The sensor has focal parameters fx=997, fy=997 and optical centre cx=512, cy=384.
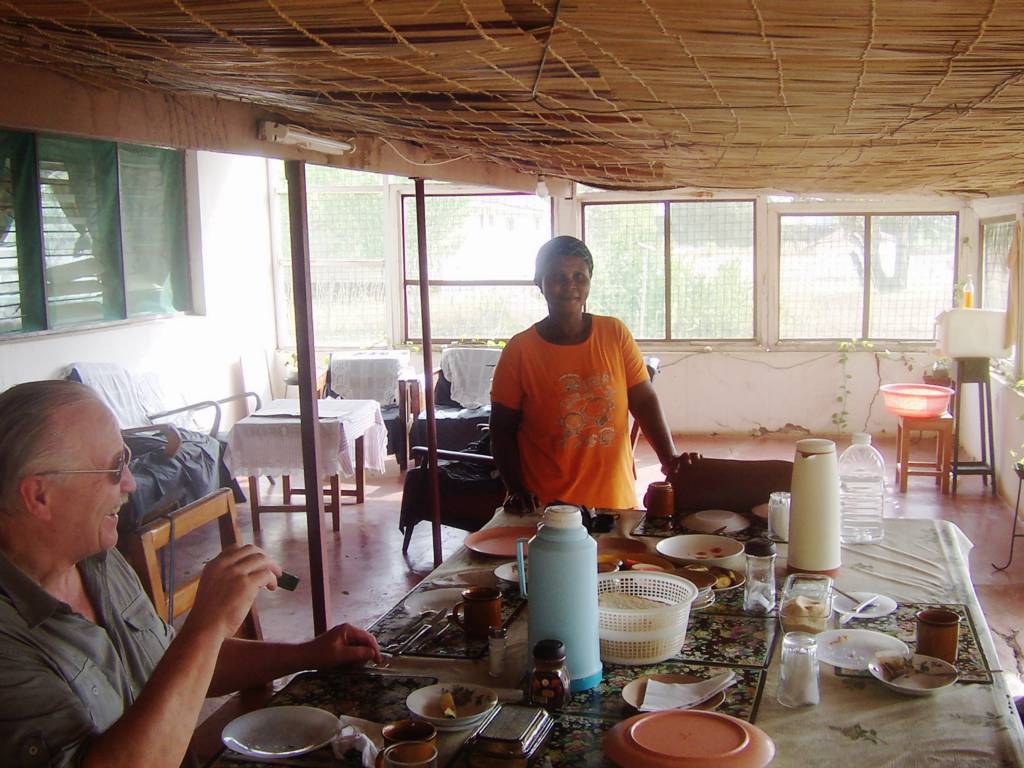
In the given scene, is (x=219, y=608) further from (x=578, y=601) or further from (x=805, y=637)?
(x=805, y=637)

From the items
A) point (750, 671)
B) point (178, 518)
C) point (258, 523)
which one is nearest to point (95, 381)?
point (258, 523)

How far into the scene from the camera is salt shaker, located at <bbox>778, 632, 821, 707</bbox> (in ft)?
5.21

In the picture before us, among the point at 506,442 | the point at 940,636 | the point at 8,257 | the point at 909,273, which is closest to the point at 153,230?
the point at 8,257

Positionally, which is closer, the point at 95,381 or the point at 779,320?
the point at 95,381

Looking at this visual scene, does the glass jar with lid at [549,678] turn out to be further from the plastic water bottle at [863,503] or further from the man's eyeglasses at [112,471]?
the plastic water bottle at [863,503]

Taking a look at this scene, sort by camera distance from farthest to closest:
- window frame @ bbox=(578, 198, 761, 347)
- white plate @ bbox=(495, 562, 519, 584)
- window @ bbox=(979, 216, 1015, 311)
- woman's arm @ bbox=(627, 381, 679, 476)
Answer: window frame @ bbox=(578, 198, 761, 347) < window @ bbox=(979, 216, 1015, 311) < woman's arm @ bbox=(627, 381, 679, 476) < white plate @ bbox=(495, 562, 519, 584)

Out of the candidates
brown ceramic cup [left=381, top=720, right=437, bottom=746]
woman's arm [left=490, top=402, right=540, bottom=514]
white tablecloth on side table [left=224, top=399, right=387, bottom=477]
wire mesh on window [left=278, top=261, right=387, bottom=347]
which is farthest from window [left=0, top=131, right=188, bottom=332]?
brown ceramic cup [left=381, top=720, right=437, bottom=746]

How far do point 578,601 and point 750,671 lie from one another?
0.35 metres

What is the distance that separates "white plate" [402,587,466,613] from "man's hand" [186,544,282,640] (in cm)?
57

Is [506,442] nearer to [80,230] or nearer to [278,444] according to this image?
[278,444]

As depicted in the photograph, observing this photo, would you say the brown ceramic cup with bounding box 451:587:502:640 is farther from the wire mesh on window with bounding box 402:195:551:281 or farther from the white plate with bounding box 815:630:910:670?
the wire mesh on window with bounding box 402:195:551:281

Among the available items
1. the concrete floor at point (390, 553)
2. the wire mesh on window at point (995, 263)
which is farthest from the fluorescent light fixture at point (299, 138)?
the wire mesh on window at point (995, 263)

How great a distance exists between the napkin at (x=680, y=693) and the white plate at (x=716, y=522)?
2.92 ft

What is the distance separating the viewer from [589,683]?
1658 millimetres
